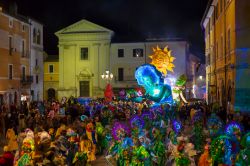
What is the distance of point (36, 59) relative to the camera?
170ft

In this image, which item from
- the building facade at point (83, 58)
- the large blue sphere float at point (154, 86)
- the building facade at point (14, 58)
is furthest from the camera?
the building facade at point (83, 58)

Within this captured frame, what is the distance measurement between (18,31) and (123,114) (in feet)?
75.0

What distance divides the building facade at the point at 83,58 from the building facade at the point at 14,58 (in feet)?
42.4

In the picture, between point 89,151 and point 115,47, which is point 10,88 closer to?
point 115,47

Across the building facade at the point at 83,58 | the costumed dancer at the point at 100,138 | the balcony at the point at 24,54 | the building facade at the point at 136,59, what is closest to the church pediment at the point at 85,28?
the building facade at the point at 83,58

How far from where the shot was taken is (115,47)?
2414 inches

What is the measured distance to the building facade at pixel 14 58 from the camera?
41.6 meters

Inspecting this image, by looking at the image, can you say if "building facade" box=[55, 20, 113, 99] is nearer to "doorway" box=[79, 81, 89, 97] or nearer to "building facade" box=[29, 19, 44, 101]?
"doorway" box=[79, 81, 89, 97]

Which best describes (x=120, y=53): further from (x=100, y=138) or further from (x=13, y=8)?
(x=100, y=138)

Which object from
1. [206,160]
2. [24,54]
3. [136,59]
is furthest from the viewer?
[136,59]

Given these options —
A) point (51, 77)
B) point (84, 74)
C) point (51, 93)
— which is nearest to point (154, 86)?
point (84, 74)

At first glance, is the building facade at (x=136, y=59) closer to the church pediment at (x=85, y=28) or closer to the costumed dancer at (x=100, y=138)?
the church pediment at (x=85, y=28)

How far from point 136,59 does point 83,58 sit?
282 inches

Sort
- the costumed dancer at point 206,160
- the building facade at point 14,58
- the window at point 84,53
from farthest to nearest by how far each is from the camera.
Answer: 1. the window at point 84,53
2. the building facade at point 14,58
3. the costumed dancer at point 206,160
